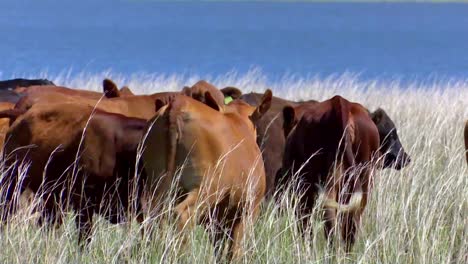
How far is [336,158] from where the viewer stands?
719 centimetres

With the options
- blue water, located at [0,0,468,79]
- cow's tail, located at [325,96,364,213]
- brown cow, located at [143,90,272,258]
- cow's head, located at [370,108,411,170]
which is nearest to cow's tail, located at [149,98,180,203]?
brown cow, located at [143,90,272,258]

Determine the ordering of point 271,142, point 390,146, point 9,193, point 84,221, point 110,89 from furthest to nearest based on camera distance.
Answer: point 110,89, point 271,142, point 390,146, point 9,193, point 84,221

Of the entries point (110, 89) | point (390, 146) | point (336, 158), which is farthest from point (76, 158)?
point (390, 146)

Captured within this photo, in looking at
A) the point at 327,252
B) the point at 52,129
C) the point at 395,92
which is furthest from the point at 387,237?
the point at 395,92

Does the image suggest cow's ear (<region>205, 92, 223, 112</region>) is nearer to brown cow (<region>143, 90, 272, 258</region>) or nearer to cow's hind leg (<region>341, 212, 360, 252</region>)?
brown cow (<region>143, 90, 272, 258</region>)

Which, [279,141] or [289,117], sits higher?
[289,117]

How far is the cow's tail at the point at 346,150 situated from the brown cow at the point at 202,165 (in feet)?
2.08

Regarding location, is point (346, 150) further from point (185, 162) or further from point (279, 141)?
point (279, 141)

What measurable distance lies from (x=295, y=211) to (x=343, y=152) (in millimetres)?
680

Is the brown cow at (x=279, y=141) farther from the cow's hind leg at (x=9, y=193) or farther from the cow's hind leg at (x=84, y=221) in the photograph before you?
the cow's hind leg at (x=9, y=193)

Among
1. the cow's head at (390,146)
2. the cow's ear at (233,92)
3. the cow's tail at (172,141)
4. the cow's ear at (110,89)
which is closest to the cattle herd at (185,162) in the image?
the cow's tail at (172,141)

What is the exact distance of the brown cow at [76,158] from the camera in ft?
22.9

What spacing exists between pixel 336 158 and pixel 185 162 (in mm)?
1134

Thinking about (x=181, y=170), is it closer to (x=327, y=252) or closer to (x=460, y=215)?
(x=327, y=252)
